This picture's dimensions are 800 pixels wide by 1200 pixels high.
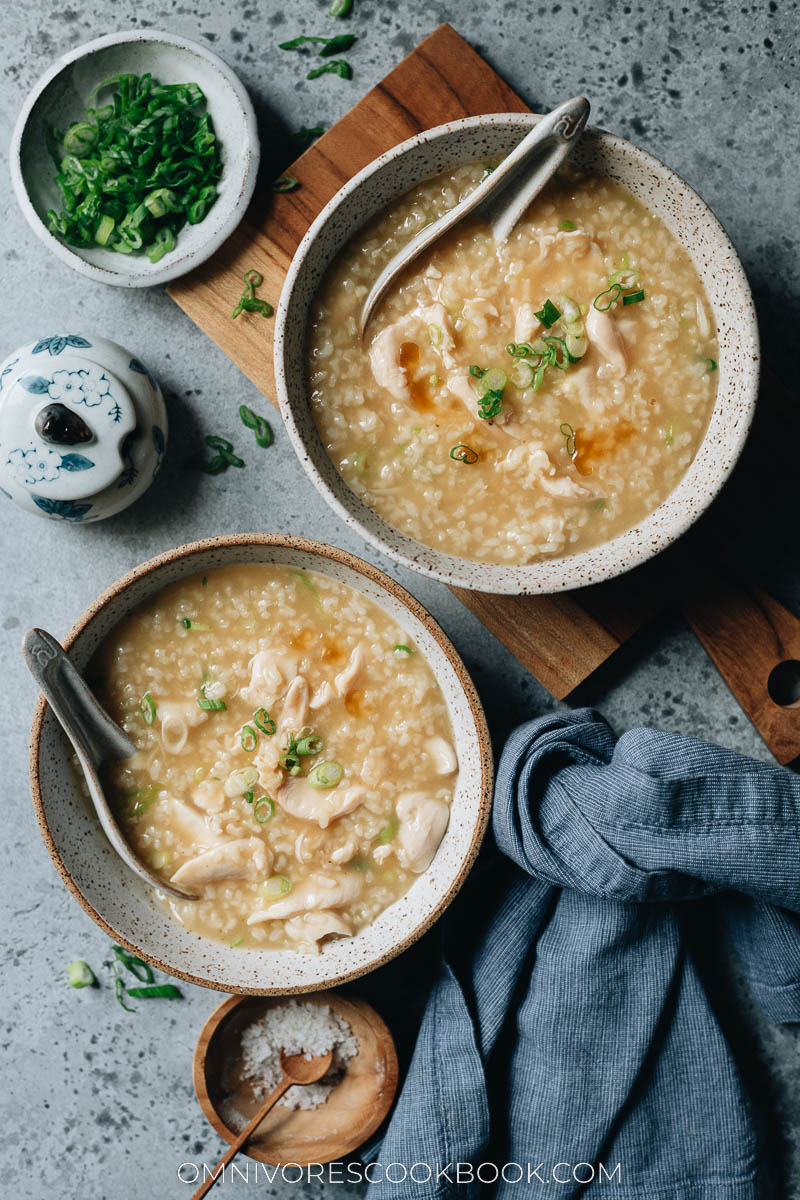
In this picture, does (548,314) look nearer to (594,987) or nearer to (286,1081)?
(594,987)

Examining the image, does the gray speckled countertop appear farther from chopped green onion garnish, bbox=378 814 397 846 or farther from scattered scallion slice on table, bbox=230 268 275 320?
chopped green onion garnish, bbox=378 814 397 846

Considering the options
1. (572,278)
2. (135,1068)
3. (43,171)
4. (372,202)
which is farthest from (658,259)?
(135,1068)

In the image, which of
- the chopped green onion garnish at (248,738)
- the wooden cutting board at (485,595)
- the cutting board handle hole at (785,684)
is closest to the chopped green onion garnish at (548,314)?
the wooden cutting board at (485,595)

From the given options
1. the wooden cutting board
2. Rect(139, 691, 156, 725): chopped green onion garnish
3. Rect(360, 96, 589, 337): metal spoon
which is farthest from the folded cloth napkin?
Rect(360, 96, 589, 337): metal spoon

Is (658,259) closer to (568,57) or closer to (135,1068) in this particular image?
(568,57)

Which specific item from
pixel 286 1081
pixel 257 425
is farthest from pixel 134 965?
pixel 257 425

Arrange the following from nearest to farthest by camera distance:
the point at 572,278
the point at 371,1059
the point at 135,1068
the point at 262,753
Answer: the point at 572,278, the point at 262,753, the point at 371,1059, the point at 135,1068
